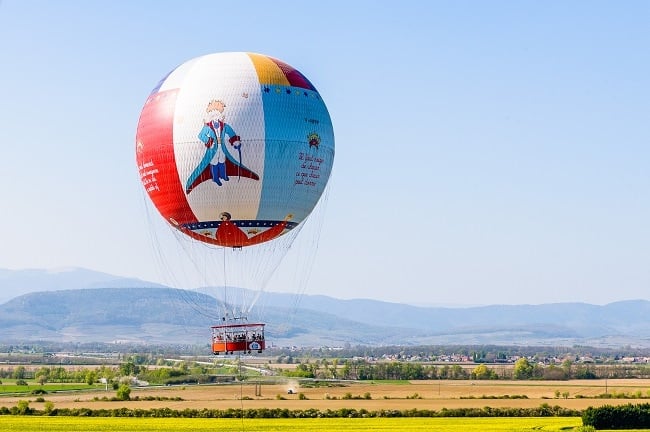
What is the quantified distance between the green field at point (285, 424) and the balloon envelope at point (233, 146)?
17.5m

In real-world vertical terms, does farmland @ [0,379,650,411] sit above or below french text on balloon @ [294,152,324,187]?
below

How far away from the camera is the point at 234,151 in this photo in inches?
1732

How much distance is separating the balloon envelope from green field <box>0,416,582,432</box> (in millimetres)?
17508

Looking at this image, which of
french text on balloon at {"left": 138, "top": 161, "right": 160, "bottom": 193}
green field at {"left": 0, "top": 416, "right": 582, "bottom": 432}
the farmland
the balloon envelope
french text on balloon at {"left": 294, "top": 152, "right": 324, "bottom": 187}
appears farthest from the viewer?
the farmland

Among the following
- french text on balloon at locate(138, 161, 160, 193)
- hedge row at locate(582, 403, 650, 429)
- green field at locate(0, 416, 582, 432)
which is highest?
french text on balloon at locate(138, 161, 160, 193)

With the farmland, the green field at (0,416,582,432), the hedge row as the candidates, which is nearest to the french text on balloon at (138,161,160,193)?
the green field at (0,416,582,432)

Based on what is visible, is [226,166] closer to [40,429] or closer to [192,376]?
[40,429]

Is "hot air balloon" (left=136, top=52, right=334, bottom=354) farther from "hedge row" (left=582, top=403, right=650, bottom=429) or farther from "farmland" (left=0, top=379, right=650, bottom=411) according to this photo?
"farmland" (left=0, top=379, right=650, bottom=411)

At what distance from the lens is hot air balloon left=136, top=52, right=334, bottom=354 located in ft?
144

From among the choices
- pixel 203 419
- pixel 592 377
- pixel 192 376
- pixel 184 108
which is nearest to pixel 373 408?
pixel 203 419

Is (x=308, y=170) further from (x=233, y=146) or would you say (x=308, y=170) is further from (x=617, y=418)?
(x=617, y=418)

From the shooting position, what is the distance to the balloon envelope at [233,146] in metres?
44.0

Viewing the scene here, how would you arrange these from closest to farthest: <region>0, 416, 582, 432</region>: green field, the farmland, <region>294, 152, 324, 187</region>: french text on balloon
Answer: <region>294, 152, 324, 187</region>: french text on balloon → <region>0, 416, 582, 432</region>: green field → the farmland

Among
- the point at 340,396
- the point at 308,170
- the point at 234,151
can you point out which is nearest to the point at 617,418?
the point at 308,170
